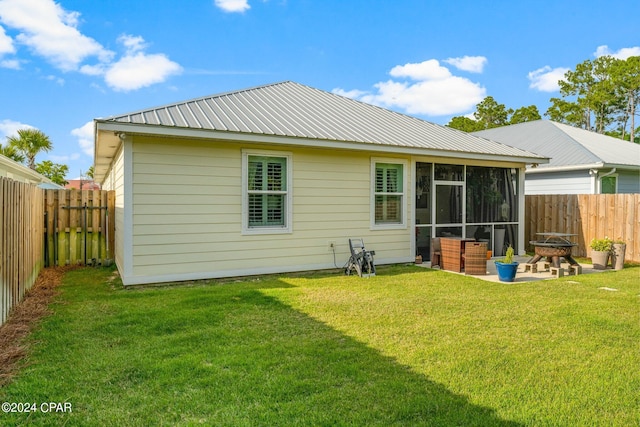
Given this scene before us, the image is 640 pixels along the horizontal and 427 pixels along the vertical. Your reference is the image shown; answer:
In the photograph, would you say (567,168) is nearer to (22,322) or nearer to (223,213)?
(223,213)

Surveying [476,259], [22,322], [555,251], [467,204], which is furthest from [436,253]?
[22,322]

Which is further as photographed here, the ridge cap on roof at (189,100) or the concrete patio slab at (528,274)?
the concrete patio slab at (528,274)

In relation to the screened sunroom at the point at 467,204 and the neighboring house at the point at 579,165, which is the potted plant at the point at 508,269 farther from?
the neighboring house at the point at 579,165

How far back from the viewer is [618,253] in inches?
345

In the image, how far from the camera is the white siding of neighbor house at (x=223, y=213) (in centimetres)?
671

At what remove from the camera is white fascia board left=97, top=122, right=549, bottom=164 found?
625 cm

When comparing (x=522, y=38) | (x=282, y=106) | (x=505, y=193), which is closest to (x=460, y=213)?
(x=505, y=193)

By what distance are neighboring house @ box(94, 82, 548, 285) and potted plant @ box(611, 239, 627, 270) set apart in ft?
7.38

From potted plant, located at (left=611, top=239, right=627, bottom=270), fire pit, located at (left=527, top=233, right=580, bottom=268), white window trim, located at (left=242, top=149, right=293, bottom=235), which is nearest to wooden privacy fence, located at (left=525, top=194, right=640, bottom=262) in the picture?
potted plant, located at (left=611, top=239, right=627, bottom=270)

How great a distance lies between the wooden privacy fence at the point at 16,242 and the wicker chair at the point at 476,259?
724cm

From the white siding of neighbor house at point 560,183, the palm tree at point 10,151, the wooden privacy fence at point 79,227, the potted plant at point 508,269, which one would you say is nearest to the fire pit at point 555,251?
the potted plant at point 508,269

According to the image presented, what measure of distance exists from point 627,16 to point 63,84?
27151 millimetres

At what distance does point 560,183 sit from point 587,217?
159 inches

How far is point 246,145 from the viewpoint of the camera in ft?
24.2
